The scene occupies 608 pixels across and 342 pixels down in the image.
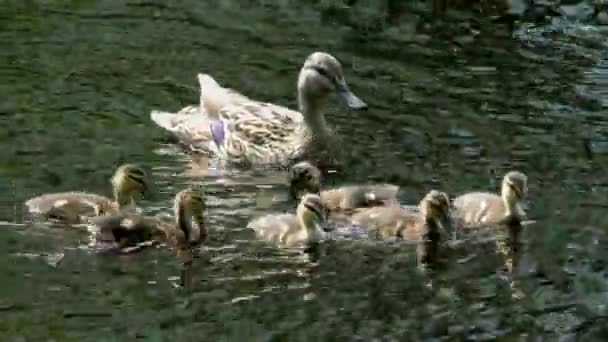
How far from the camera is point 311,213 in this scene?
8.58 metres

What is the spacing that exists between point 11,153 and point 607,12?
527 centimetres

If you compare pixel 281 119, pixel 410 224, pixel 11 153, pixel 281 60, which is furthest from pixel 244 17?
pixel 410 224

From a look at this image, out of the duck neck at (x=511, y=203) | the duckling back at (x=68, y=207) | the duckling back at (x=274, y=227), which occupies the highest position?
the duck neck at (x=511, y=203)

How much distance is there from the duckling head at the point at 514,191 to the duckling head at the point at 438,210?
0.37 metres

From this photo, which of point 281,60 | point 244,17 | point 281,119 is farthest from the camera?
point 244,17

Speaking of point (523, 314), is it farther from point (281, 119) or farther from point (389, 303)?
point (281, 119)

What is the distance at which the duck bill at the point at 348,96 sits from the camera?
10.1 m

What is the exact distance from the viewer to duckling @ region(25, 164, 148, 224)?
28.4ft

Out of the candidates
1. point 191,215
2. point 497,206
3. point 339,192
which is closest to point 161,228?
point 191,215

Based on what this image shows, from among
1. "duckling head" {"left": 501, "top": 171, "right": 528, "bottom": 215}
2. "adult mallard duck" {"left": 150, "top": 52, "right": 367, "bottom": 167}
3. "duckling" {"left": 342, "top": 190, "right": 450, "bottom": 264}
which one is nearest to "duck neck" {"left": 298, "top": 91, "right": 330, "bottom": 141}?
"adult mallard duck" {"left": 150, "top": 52, "right": 367, "bottom": 167}

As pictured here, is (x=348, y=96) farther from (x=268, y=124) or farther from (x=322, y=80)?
(x=268, y=124)

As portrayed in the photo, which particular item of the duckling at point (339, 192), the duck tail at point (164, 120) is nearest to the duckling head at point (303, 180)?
the duckling at point (339, 192)

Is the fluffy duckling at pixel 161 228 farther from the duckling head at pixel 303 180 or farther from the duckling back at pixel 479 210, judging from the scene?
the duckling back at pixel 479 210

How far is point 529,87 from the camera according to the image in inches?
438
